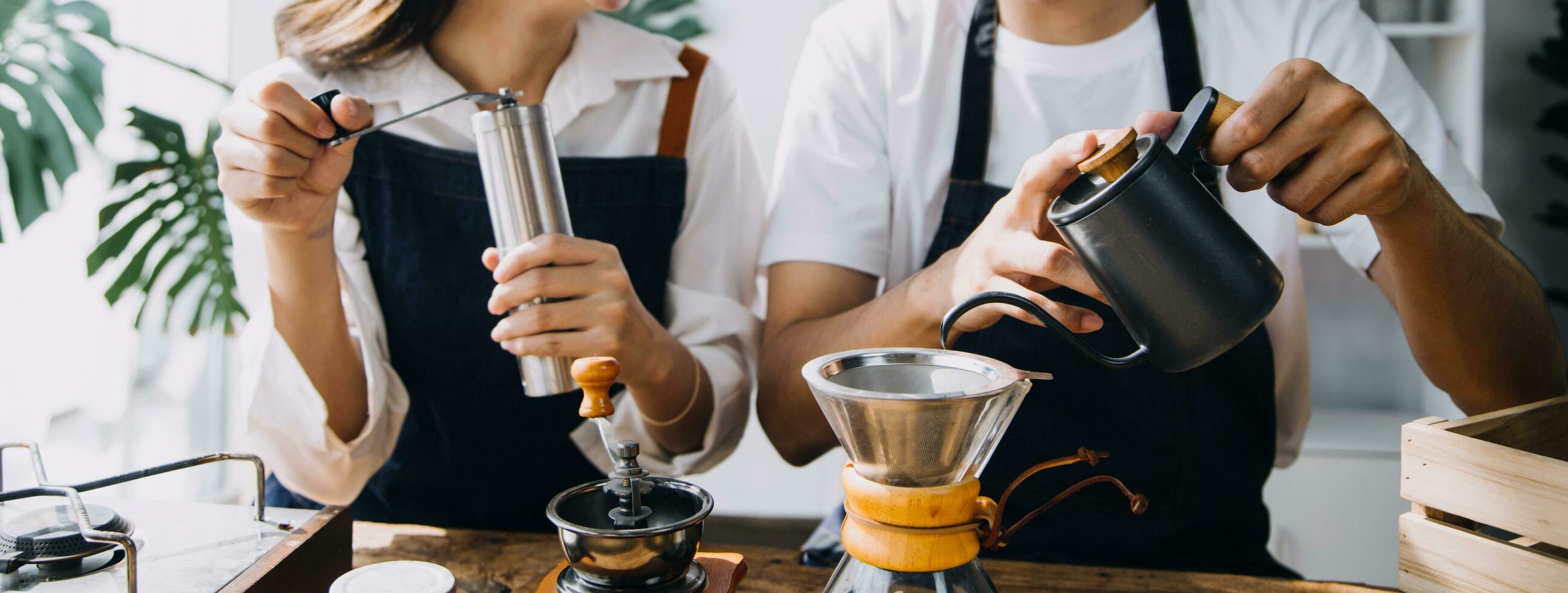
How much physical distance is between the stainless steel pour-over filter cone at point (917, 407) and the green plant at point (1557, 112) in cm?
261

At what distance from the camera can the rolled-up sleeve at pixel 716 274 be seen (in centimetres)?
143

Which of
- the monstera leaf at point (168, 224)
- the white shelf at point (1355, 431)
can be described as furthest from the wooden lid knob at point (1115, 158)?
the white shelf at point (1355, 431)

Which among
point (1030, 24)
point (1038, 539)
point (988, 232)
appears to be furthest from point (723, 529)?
point (988, 232)

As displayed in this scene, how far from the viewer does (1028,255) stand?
3.01 feet

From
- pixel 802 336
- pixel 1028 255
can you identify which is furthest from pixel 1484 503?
pixel 802 336

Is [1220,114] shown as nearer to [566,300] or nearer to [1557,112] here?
[566,300]

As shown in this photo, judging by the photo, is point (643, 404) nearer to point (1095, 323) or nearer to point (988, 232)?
point (988, 232)

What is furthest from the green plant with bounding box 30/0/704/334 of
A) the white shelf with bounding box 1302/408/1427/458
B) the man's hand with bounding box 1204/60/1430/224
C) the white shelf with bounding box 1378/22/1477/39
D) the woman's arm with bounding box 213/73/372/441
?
the white shelf with bounding box 1378/22/1477/39

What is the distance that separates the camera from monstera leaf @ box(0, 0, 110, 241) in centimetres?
183

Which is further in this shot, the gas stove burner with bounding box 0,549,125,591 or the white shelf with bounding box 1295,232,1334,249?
the white shelf with bounding box 1295,232,1334,249

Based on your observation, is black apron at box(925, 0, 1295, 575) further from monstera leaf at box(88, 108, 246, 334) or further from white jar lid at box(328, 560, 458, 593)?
monstera leaf at box(88, 108, 246, 334)

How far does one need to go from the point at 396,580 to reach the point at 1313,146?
85 centimetres

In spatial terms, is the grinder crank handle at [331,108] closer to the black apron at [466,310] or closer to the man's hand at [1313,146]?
the black apron at [466,310]

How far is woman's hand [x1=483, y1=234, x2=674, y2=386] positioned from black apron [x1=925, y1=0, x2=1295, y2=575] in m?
0.46
